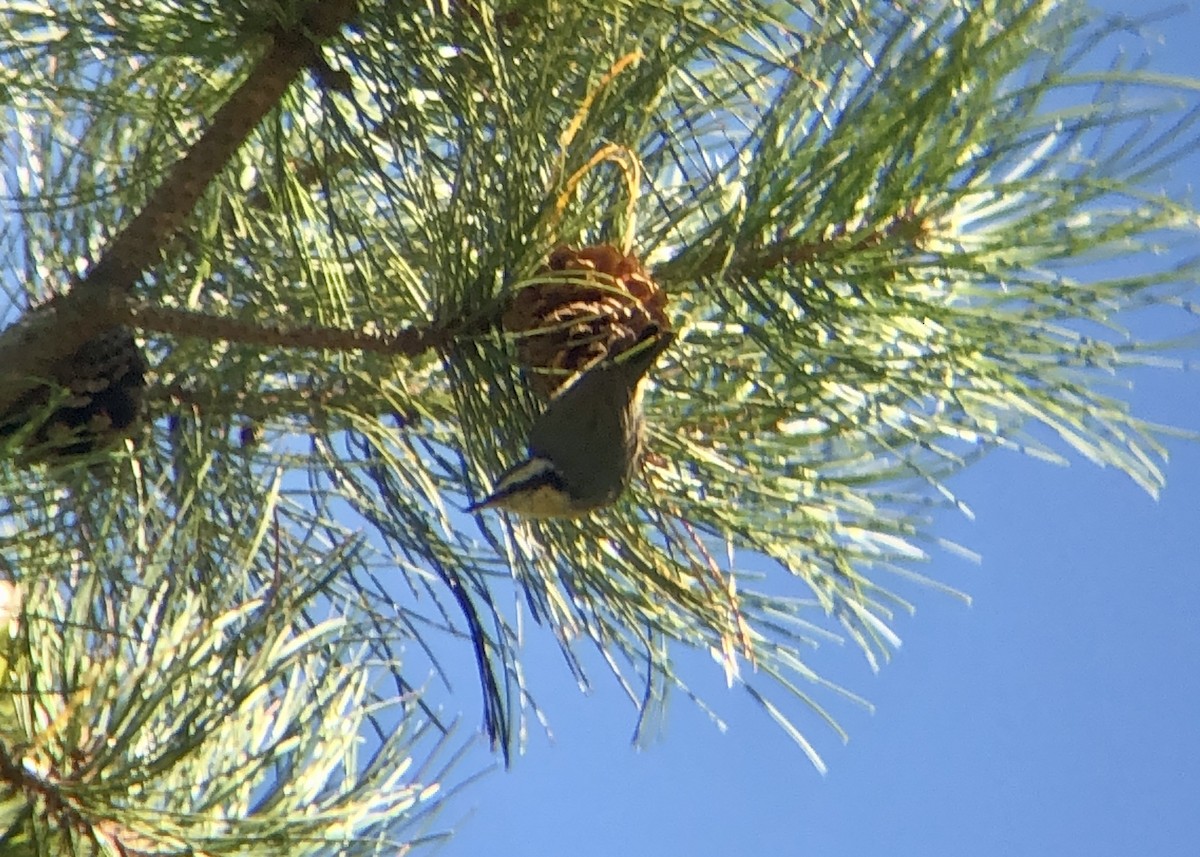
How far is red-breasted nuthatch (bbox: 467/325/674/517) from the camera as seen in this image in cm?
44

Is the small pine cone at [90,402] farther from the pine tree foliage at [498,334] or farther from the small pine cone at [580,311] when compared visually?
the small pine cone at [580,311]

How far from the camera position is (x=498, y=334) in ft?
1.60

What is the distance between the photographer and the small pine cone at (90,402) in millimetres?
557

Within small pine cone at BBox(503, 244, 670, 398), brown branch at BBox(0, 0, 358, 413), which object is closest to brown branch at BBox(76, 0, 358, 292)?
brown branch at BBox(0, 0, 358, 413)

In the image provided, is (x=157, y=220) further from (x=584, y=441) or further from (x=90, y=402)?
(x=584, y=441)

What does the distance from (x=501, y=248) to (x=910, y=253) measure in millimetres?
152

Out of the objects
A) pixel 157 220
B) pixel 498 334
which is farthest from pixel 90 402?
pixel 498 334

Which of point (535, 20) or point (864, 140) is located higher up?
point (535, 20)

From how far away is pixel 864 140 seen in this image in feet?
1.56

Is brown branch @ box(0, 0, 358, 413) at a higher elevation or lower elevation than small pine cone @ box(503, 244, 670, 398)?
higher

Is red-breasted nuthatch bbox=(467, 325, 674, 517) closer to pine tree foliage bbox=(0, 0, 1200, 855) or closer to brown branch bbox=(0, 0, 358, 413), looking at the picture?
pine tree foliage bbox=(0, 0, 1200, 855)

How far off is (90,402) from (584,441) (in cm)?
25

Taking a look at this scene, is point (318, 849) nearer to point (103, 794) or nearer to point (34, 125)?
point (103, 794)

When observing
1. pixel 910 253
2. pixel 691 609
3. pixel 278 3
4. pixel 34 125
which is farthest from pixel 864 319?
pixel 34 125
